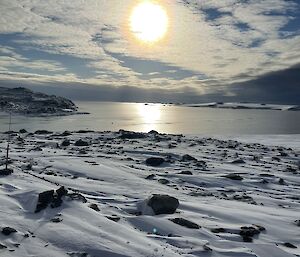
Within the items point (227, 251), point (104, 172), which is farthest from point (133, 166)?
point (227, 251)

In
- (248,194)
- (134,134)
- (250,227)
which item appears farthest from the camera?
(134,134)

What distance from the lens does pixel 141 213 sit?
14.9m

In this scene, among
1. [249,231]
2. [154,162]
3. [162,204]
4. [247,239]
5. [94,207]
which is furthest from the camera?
[154,162]

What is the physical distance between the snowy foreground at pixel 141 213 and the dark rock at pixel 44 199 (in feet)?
0.69

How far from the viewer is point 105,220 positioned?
12.8 meters

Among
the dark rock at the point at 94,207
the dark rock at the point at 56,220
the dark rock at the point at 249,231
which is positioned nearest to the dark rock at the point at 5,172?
the dark rock at the point at 94,207

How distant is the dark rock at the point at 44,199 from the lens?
44.5 ft

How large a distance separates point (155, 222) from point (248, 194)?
9153mm

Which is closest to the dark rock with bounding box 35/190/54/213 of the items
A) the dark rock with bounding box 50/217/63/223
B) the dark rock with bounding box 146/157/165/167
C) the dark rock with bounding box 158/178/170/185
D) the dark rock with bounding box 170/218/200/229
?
the dark rock with bounding box 50/217/63/223

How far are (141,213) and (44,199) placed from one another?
3.78 m

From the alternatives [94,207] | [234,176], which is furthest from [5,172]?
[234,176]

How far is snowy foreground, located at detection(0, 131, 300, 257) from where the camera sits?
11148 mm

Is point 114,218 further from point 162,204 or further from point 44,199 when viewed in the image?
point 44,199

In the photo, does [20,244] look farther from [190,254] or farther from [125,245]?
[190,254]
